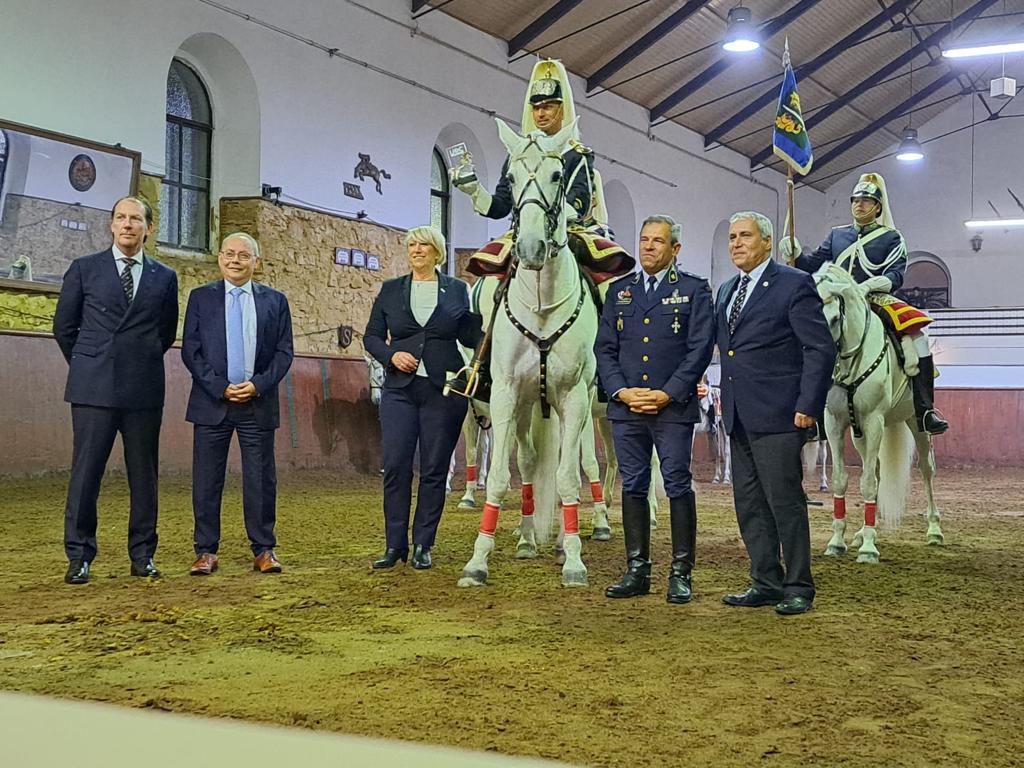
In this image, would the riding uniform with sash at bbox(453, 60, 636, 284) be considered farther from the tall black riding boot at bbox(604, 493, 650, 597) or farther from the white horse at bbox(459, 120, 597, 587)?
the tall black riding boot at bbox(604, 493, 650, 597)

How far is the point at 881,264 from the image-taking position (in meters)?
7.71

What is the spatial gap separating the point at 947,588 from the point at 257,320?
405 centimetres

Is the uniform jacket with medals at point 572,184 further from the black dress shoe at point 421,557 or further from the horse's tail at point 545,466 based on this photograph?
the black dress shoe at point 421,557

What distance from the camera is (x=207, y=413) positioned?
5.78m

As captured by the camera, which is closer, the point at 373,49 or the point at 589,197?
the point at 589,197

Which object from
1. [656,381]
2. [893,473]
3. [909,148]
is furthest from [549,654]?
[909,148]

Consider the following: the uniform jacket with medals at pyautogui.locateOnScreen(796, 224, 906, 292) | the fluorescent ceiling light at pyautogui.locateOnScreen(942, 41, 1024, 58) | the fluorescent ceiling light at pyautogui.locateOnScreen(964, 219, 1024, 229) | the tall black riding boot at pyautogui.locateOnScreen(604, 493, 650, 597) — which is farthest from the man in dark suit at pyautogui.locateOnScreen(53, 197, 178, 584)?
the fluorescent ceiling light at pyautogui.locateOnScreen(964, 219, 1024, 229)

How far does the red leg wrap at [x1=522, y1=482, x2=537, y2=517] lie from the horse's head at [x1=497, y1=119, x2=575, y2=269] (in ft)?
5.79

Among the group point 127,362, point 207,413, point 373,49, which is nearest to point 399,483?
point 207,413

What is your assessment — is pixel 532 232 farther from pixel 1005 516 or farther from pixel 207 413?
pixel 1005 516

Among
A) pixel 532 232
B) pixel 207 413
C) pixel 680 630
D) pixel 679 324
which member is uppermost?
pixel 532 232

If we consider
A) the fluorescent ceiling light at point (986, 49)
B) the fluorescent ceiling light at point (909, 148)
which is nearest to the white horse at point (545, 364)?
the fluorescent ceiling light at point (986, 49)

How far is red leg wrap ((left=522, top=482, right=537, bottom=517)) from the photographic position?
6695mm

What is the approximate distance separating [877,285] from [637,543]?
10.6 ft
